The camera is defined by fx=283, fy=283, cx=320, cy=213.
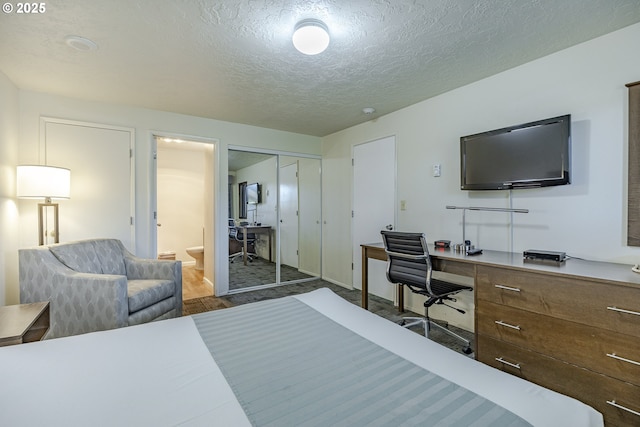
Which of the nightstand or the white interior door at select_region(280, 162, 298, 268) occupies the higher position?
the white interior door at select_region(280, 162, 298, 268)

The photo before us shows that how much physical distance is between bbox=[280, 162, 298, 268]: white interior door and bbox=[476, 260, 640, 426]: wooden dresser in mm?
3140

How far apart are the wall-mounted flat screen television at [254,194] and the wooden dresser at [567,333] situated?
3.41 meters

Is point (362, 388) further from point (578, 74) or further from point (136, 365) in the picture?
point (578, 74)

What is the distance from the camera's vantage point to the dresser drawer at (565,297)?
4.54 feet

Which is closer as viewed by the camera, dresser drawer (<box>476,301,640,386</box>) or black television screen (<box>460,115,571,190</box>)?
dresser drawer (<box>476,301,640,386</box>)

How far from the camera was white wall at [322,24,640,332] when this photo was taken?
189 cm

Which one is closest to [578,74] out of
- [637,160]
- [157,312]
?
[637,160]

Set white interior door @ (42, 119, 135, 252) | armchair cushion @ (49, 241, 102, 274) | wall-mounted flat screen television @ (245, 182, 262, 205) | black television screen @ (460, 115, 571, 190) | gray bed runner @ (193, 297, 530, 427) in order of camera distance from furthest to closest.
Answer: wall-mounted flat screen television @ (245, 182, 262, 205)
white interior door @ (42, 119, 135, 252)
armchair cushion @ (49, 241, 102, 274)
black television screen @ (460, 115, 571, 190)
gray bed runner @ (193, 297, 530, 427)

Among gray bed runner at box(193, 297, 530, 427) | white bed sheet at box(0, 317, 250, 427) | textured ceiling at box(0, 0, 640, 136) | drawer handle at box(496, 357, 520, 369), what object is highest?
textured ceiling at box(0, 0, 640, 136)

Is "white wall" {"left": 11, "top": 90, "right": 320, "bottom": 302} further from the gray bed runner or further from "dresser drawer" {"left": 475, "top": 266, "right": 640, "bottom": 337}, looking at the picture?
"dresser drawer" {"left": 475, "top": 266, "right": 640, "bottom": 337}

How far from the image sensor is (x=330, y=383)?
93 centimetres

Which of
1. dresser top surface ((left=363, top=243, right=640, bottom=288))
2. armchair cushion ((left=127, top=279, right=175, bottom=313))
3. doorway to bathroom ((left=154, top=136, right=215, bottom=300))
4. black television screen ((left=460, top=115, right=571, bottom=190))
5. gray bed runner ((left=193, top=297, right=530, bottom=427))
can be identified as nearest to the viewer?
gray bed runner ((left=193, top=297, right=530, bottom=427))

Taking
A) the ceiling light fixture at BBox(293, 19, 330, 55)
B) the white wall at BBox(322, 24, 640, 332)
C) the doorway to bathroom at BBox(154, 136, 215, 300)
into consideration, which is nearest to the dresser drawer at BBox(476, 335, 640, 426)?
the white wall at BBox(322, 24, 640, 332)

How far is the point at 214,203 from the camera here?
12.5 feet
